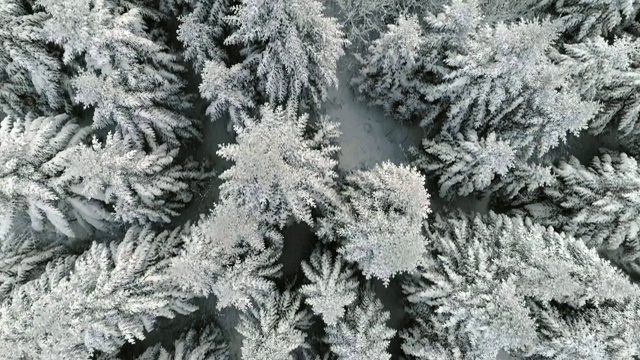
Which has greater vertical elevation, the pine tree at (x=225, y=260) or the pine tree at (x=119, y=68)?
the pine tree at (x=119, y=68)

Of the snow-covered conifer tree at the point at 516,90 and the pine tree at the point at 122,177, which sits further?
the pine tree at the point at 122,177

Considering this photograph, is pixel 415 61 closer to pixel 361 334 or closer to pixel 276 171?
pixel 276 171

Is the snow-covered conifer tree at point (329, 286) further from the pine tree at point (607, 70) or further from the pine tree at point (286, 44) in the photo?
the pine tree at point (607, 70)

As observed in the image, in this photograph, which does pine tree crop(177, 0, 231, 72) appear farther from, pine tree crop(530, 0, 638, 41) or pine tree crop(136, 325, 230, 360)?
pine tree crop(530, 0, 638, 41)

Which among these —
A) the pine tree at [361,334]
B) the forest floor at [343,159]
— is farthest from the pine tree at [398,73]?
the pine tree at [361,334]

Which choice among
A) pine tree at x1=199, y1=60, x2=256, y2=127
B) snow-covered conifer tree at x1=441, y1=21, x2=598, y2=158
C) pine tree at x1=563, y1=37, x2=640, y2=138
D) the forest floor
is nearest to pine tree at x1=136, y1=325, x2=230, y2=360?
the forest floor

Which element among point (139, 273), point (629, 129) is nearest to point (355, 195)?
point (139, 273)
